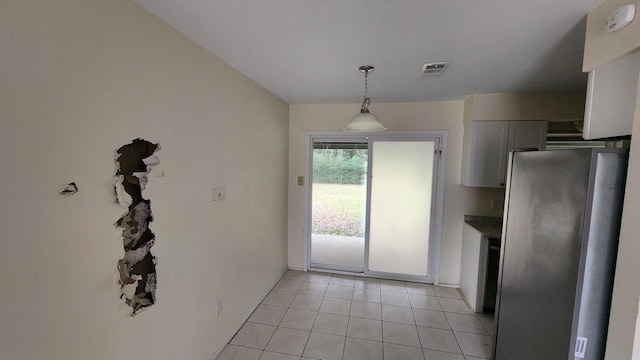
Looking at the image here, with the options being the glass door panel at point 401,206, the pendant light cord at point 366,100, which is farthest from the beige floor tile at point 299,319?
the pendant light cord at point 366,100

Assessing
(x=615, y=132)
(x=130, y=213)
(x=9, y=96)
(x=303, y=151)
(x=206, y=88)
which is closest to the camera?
(x=9, y=96)

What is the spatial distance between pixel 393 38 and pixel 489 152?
2.02 m

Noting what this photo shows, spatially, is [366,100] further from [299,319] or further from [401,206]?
[299,319]

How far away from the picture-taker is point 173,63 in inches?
63.6

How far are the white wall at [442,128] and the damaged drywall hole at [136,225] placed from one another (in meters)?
2.36

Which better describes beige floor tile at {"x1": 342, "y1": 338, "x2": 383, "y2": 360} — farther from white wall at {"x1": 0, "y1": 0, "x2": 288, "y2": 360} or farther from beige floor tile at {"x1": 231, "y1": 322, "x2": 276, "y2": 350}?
white wall at {"x1": 0, "y1": 0, "x2": 288, "y2": 360}

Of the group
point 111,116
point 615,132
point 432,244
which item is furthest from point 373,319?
point 111,116

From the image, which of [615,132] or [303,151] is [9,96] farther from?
[303,151]

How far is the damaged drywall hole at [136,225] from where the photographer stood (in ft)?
4.38

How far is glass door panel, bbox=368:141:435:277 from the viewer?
11.4 feet

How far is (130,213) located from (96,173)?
10.8 inches

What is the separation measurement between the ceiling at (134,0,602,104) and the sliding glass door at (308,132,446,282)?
3.51ft

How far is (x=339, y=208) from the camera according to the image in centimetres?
390

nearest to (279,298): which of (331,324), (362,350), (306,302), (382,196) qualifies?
(306,302)
